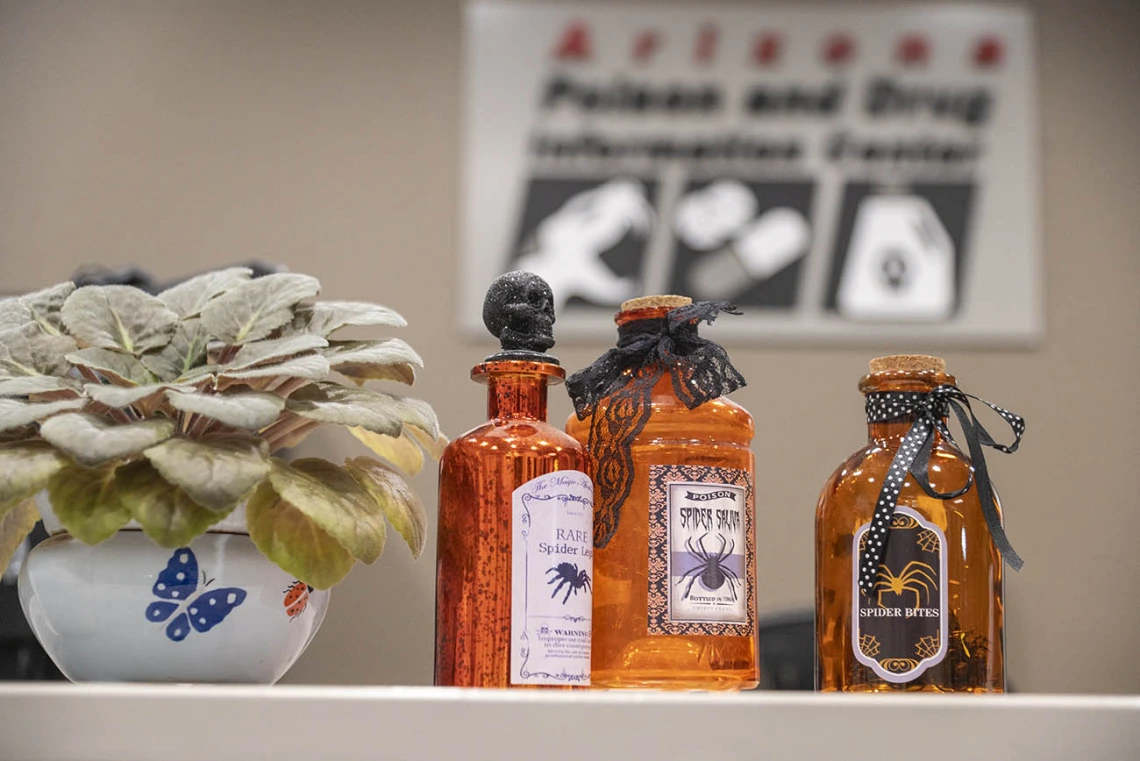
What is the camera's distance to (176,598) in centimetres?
62

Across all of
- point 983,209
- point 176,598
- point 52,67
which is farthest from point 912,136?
point 176,598

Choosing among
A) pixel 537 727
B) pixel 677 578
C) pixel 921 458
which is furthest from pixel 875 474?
pixel 537 727

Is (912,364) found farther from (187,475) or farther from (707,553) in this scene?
(187,475)

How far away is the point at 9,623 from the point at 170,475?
1439 millimetres

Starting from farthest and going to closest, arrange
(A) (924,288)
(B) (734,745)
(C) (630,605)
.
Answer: (A) (924,288)
(C) (630,605)
(B) (734,745)

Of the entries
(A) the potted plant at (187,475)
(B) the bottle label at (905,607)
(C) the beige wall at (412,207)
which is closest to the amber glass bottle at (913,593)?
(B) the bottle label at (905,607)

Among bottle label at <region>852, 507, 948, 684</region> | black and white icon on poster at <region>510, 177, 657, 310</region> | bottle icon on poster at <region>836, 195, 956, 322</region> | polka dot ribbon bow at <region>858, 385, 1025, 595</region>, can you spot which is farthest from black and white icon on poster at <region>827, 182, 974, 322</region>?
bottle label at <region>852, 507, 948, 684</region>

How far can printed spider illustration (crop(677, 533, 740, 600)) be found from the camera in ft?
2.15

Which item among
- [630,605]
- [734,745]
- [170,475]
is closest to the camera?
[734,745]

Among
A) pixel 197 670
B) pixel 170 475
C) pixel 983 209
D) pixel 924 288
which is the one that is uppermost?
pixel 983 209

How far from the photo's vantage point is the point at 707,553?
0.66m

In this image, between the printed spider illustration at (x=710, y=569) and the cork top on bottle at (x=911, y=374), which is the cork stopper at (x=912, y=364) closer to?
the cork top on bottle at (x=911, y=374)

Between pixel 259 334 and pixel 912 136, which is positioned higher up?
pixel 912 136

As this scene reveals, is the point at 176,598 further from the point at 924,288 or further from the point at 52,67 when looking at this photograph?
the point at 52,67
